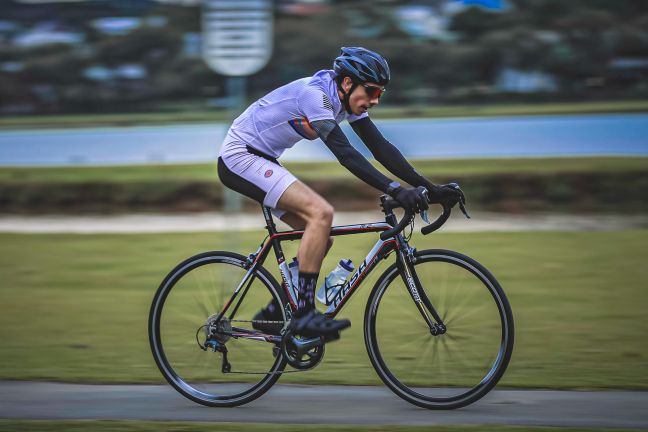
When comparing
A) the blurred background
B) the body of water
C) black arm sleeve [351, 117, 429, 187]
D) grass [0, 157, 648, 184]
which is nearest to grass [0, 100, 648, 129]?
the blurred background

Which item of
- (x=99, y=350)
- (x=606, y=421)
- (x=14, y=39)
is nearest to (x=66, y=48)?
(x=14, y=39)

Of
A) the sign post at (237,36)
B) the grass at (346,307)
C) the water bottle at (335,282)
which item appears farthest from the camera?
the sign post at (237,36)

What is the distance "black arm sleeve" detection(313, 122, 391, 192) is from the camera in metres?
4.78

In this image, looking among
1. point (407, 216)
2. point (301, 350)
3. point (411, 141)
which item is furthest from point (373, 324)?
point (411, 141)

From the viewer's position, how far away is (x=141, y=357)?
6379 mm

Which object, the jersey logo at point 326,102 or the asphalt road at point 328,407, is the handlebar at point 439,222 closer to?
the jersey logo at point 326,102

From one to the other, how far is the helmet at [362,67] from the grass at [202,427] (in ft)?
6.05

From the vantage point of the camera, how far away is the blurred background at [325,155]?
7.37 m

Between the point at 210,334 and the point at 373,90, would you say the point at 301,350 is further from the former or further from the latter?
the point at 373,90

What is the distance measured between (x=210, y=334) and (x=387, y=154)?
1479 mm

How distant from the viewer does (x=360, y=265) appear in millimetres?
5078

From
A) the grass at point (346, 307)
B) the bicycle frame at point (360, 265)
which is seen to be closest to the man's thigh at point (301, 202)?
the bicycle frame at point (360, 265)

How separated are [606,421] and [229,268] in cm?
226

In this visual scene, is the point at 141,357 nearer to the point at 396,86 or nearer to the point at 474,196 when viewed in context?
the point at 474,196
